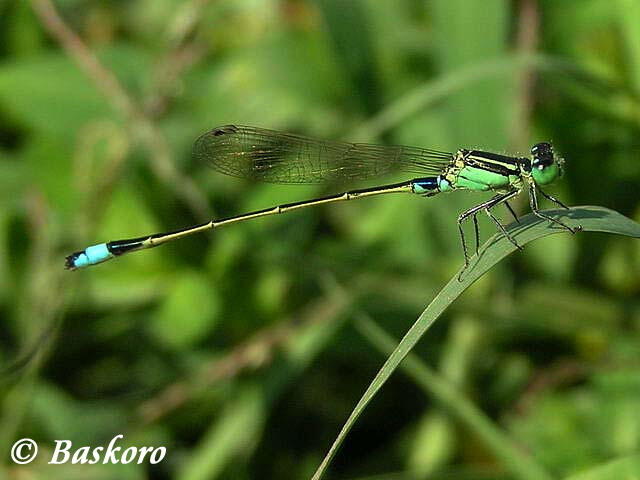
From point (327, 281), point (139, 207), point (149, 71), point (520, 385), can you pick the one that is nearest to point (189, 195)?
point (139, 207)

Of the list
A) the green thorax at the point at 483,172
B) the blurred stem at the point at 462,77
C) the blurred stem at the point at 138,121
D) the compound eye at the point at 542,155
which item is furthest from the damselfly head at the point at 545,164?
the blurred stem at the point at 138,121

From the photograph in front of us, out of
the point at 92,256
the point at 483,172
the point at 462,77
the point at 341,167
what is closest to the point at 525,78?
the point at 462,77

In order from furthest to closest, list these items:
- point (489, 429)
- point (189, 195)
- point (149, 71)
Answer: point (149, 71) < point (189, 195) < point (489, 429)

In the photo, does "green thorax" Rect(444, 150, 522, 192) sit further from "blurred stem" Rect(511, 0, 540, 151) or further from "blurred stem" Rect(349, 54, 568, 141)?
"blurred stem" Rect(511, 0, 540, 151)

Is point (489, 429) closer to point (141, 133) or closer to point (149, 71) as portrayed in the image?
point (141, 133)

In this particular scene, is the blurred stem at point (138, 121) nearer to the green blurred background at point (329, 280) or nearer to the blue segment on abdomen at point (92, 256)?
the green blurred background at point (329, 280)

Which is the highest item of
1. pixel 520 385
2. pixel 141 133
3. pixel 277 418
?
pixel 141 133

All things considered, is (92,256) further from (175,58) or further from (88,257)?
(175,58)
